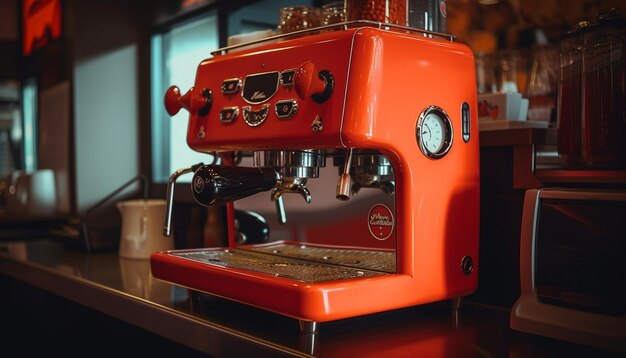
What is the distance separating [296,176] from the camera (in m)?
1.00

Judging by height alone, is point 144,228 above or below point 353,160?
below

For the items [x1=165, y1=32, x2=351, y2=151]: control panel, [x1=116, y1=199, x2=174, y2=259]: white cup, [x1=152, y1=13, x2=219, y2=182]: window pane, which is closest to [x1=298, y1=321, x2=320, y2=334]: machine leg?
[x1=165, y1=32, x2=351, y2=151]: control panel

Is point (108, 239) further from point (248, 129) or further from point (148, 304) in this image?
point (248, 129)

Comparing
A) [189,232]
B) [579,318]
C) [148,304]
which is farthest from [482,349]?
[189,232]

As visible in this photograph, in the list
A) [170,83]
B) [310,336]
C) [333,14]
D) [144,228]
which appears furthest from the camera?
[170,83]

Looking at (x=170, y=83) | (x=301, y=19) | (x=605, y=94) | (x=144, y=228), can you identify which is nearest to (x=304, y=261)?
(x=301, y=19)

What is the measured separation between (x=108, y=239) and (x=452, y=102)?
1.23 m

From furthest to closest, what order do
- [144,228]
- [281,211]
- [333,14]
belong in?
1. [144,228]
2. [281,211]
3. [333,14]

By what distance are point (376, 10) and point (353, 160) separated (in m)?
0.22

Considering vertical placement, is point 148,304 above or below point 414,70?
below

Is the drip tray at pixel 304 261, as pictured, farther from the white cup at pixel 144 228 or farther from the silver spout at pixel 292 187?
the white cup at pixel 144 228

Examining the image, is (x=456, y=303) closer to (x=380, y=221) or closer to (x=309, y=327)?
(x=380, y=221)

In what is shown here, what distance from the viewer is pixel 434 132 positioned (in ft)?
3.14

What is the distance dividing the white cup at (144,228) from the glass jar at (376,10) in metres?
0.90
